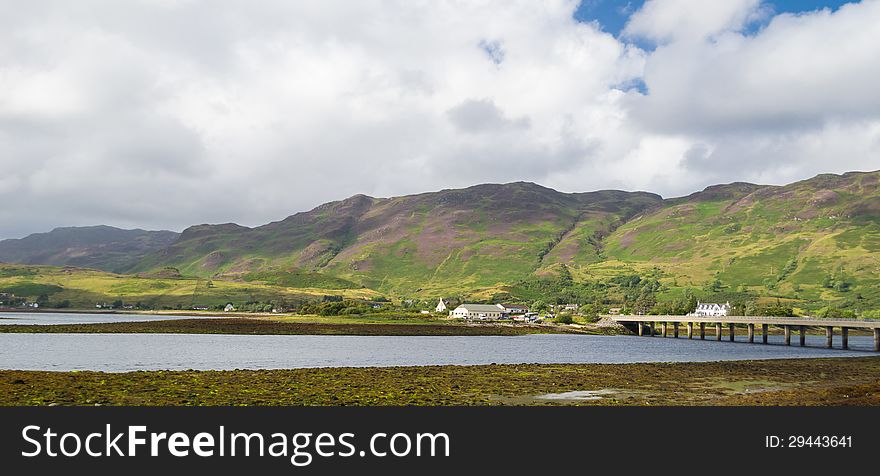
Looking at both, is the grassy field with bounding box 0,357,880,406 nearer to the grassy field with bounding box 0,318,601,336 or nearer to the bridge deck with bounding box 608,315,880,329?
the bridge deck with bounding box 608,315,880,329

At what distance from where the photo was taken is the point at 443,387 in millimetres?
51312

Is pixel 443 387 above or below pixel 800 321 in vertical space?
below

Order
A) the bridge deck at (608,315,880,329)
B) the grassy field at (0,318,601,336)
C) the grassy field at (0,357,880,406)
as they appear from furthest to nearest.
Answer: the grassy field at (0,318,601,336), the bridge deck at (608,315,880,329), the grassy field at (0,357,880,406)

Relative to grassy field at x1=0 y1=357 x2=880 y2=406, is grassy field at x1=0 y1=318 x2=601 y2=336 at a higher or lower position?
lower

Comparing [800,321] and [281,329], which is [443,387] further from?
[281,329]

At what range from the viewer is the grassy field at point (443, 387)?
4234 centimetres

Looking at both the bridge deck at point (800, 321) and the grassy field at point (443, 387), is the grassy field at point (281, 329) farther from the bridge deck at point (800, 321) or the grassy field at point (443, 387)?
the grassy field at point (443, 387)

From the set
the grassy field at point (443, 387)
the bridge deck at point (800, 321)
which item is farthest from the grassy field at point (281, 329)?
the grassy field at point (443, 387)

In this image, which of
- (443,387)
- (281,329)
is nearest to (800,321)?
(281,329)

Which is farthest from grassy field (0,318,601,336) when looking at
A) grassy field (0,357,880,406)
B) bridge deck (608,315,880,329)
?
grassy field (0,357,880,406)

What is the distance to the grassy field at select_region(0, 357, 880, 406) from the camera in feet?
139
